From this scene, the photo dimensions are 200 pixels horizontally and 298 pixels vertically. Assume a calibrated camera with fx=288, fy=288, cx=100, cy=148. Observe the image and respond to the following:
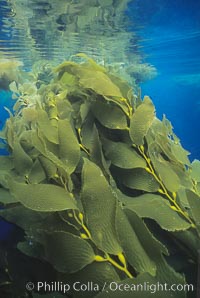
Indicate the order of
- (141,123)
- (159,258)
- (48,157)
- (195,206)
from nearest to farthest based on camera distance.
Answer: (159,258) → (195,206) → (48,157) → (141,123)

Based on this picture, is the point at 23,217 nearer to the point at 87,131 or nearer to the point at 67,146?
the point at 67,146

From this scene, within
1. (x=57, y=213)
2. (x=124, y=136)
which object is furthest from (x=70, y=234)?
(x=124, y=136)

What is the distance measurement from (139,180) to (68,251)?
734 millimetres

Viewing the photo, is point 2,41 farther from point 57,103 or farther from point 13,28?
point 57,103

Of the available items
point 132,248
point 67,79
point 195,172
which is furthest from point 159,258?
point 67,79

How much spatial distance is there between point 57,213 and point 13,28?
708 centimetres

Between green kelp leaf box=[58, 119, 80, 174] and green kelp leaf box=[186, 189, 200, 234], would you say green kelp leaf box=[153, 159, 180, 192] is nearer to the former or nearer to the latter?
green kelp leaf box=[186, 189, 200, 234]

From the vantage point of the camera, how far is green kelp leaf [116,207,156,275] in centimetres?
132

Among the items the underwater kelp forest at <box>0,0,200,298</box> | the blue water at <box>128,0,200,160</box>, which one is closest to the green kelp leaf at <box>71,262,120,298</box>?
the underwater kelp forest at <box>0,0,200,298</box>

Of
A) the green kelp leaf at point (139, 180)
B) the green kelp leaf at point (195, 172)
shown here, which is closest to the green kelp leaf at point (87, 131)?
the green kelp leaf at point (139, 180)

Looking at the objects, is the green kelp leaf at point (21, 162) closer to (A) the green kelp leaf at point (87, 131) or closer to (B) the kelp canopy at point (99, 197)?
(B) the kelp canopy at point (99, 197)

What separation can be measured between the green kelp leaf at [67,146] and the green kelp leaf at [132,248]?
1.51 ft

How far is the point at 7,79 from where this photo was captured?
24.7 feet

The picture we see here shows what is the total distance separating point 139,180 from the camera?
192 cm
